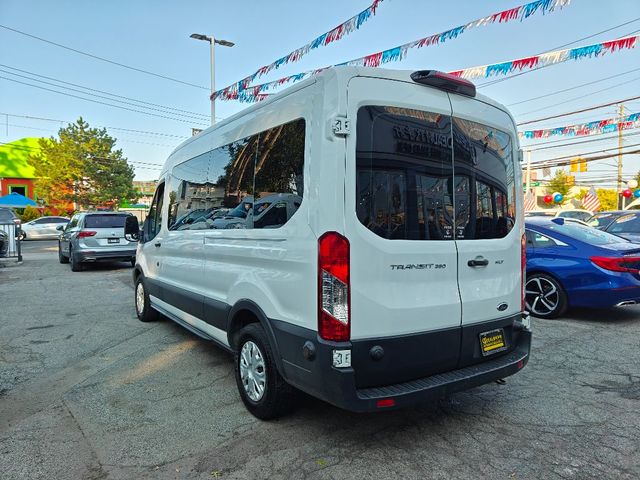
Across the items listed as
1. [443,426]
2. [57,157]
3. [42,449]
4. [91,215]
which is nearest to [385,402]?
[443,426]

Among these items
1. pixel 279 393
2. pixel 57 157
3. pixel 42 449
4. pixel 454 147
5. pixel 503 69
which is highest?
pixel 57 157

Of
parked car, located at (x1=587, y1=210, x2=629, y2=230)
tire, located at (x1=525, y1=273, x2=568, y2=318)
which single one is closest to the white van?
tire, located at (x1=525, y1=273, x2=568, y2=318)

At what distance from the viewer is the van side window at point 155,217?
5.84 m

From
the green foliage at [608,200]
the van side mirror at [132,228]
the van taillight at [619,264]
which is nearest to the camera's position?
the van taillight at [619,264]

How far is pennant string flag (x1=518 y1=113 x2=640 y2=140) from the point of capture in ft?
45.4

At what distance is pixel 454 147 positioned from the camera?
3.22 m

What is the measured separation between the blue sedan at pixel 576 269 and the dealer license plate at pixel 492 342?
135 inches

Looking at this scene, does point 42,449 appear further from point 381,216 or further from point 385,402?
point 381,216

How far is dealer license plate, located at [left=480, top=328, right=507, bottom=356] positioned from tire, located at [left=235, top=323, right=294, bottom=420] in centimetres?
141

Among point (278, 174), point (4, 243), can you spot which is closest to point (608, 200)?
point (4, 243)

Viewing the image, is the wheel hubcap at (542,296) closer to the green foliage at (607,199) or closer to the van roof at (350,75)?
the van roof at (350,75)

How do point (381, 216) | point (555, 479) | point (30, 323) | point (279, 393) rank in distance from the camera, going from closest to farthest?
point (555, 479)
point (381, 216)
point (279, 393)
point (30, 323)

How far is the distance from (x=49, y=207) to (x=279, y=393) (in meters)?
41.6

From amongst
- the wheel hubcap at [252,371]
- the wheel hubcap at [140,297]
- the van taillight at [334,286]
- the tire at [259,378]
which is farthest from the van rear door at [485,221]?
the wheel hubcap at [140,297]
